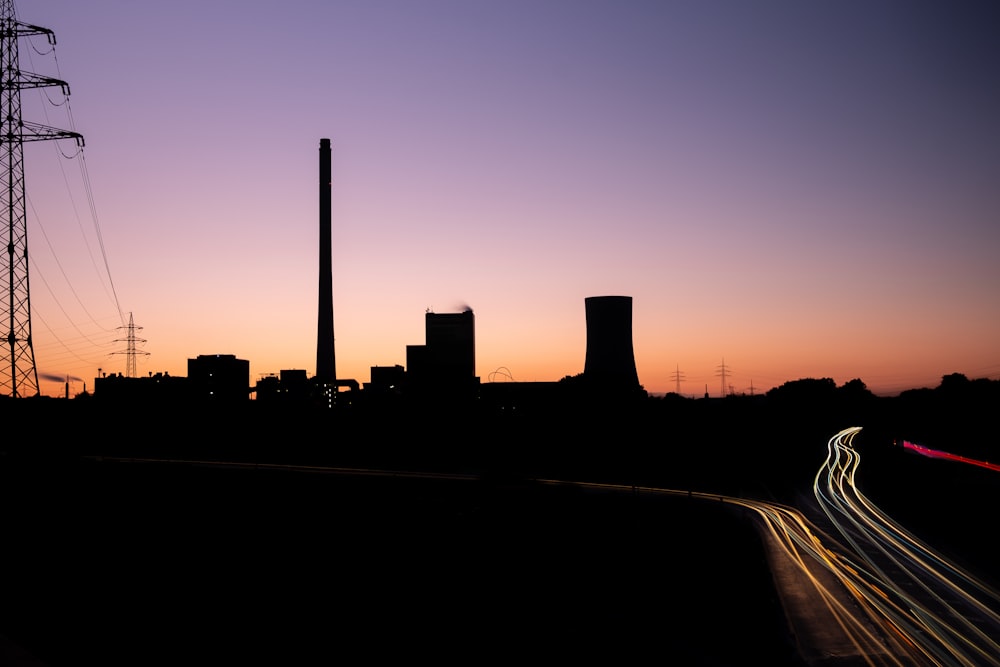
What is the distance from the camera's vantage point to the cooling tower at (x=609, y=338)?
136 metres

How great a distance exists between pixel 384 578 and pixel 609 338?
4154 inches

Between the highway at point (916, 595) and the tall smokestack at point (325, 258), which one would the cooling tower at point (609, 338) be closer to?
the tall smokestack at point (325, 258)

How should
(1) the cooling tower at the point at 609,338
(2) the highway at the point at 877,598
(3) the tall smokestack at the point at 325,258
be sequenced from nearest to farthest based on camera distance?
(2) the highway at the point at 877,598
(1) the cooling tower at the point at 609,338
(3) the tall smokestack at the point at 325,258

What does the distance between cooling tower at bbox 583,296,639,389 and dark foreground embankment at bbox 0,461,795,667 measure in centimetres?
7700

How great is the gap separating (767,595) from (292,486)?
145 ft

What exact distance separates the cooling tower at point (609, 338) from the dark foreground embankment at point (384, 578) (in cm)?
7700

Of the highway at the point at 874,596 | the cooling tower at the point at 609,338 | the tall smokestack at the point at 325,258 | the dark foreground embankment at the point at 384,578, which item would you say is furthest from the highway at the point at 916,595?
the tall smokestack at the point at 325,258

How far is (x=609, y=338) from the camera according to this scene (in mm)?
137375

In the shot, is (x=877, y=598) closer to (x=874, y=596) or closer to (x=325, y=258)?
(x=874, y=596)

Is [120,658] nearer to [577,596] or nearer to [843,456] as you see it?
[577,596]

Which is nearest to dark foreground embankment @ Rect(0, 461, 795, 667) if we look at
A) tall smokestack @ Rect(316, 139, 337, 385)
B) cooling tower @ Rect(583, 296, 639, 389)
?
cooling tower @ Rect(583, 296, 639, 389)

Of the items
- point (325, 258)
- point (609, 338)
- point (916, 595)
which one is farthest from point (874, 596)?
point (325, 258)

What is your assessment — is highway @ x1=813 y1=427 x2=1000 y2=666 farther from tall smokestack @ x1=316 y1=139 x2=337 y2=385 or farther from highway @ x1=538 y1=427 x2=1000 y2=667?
tall smokestack @ x1=316 y1=139 x2=337 y2=385

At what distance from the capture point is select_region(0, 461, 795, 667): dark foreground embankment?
2427 cm
